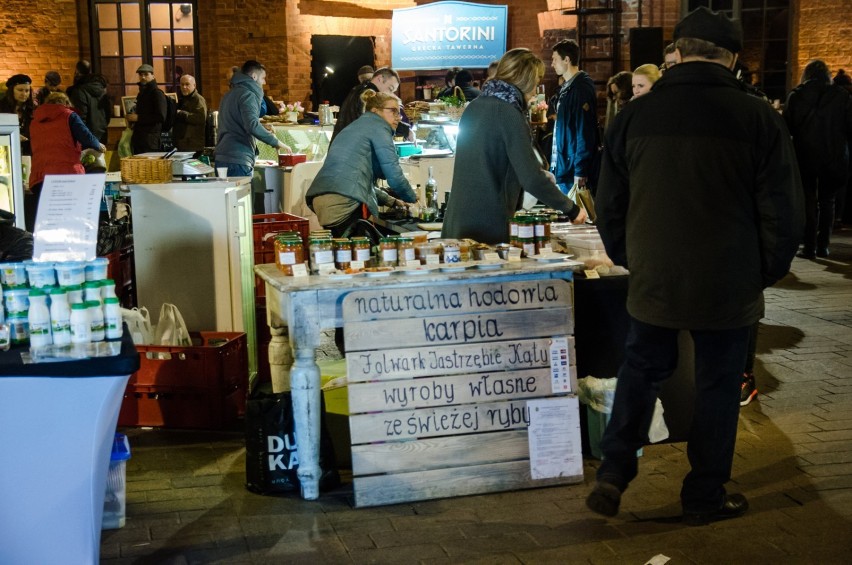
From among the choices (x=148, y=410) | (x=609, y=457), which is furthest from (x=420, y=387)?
(x=148, y=410)

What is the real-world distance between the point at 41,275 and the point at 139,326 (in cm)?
214

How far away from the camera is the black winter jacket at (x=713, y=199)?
12.2 ft

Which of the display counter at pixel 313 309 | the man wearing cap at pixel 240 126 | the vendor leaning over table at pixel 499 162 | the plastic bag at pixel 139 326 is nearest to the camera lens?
the display counter at pixel 313 309

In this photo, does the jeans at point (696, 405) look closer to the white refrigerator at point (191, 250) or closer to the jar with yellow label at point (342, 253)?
the jar with yellow label at point (342, 253)

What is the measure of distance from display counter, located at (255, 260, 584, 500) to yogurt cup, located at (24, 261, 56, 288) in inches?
38.3

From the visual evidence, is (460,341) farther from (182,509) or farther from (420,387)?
(182,509)

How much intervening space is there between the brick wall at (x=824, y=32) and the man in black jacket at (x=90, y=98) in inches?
367

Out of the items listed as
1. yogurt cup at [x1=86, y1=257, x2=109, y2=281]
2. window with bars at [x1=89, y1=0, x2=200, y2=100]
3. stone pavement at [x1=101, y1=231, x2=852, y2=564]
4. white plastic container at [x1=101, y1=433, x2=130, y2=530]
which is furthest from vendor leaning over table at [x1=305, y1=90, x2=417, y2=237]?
window with bars at [x1=89, y1=0, x2=200, y2=100]

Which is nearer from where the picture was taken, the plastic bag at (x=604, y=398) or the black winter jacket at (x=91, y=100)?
the plastic bag at (x=604, y=398)

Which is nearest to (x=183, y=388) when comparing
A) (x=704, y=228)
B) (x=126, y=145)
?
(x=704, y=228)

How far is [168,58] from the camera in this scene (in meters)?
16.6

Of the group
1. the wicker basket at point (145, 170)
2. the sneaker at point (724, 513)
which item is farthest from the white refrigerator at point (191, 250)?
the sneaker at point (724, 513)

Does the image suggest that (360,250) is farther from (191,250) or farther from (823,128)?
(823,128)

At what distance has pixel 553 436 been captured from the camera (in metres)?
4.42
